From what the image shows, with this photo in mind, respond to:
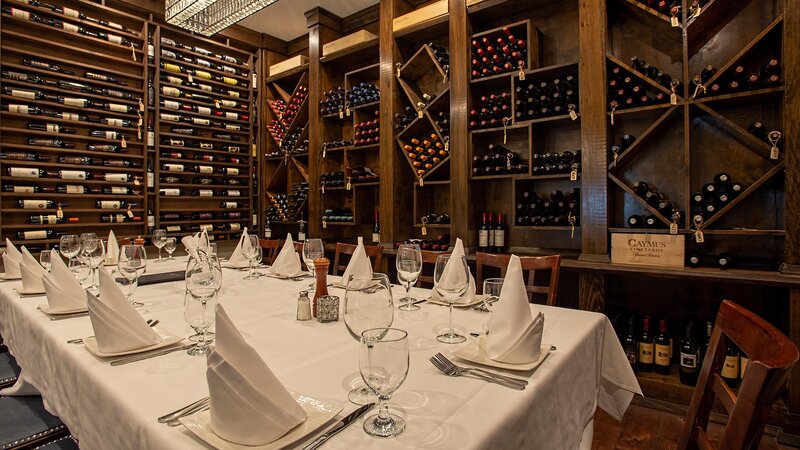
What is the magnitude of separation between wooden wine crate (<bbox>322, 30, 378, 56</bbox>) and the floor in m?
3.55

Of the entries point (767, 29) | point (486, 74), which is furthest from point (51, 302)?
point (767, 29)

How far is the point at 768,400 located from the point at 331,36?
15.6 feet

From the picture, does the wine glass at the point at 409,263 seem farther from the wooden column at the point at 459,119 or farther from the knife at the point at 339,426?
the wooden column at the point at 459,119

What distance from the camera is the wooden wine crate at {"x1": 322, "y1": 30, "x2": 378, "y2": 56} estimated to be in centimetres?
402

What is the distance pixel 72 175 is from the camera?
3760 mm

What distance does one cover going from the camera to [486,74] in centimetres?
325

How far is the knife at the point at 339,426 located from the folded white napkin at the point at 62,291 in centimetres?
121

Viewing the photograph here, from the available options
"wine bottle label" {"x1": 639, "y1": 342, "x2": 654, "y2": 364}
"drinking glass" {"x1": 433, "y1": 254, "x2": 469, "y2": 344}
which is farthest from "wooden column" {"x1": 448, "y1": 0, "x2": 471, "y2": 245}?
"drinking glass" {"x1": 433, "y1": 254, "x2": 469, "y2": 344}

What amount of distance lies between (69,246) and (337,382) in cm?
182

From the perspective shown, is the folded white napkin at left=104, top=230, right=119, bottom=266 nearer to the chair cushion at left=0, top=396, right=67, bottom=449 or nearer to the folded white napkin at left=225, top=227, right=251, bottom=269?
the folded white napkin at left=225, top=227, right=251, bottom=269

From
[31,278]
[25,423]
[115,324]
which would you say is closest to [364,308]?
[115,324]

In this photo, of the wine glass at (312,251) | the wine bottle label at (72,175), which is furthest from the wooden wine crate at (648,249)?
the wine bottle label at (72,175)

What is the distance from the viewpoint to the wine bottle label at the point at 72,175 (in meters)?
3.72

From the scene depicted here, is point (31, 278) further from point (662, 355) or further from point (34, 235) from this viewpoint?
point (662, 355)
